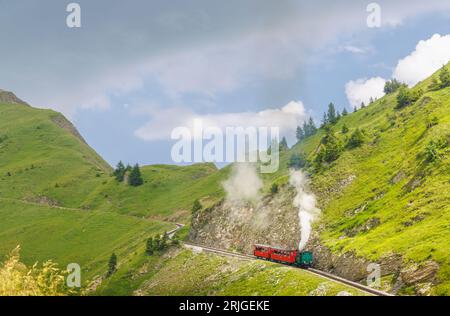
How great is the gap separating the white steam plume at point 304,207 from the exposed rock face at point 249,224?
158cm

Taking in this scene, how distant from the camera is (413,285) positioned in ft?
175

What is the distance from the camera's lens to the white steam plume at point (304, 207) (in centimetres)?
9177

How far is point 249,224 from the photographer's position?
11344 cm

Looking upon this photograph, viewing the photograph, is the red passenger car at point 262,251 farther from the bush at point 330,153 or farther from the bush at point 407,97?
the bush at point 407,97

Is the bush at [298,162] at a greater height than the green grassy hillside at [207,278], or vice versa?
the bush at [298,162]

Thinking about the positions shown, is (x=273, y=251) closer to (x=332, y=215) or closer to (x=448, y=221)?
(x=332, y=215)

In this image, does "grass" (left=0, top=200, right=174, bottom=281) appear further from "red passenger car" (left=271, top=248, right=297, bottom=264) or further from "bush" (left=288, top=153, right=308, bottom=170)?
"red passenger car" (left=271, top=248, right=297, bottom=264)

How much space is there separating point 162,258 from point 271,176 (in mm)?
71268

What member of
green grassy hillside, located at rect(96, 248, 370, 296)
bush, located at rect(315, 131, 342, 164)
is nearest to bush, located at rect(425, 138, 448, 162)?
bush, located at rect(315, 131, 342, 164)

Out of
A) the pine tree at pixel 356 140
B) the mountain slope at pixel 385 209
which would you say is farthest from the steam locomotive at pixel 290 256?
the pine tree at pixel 356 140

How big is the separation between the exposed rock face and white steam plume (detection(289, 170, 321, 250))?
1582mm

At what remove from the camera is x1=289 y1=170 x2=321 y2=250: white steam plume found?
301ft

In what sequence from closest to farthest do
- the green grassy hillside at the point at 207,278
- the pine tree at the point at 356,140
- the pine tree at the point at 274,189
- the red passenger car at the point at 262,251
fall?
1. the green grassy hillside at the point at 207,278
2. the red passenger car at the point at 262,251
3. the pine tree at the point at 274,189
4. the pine tree at the point at 356,140

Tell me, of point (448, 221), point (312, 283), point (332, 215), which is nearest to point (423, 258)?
point (448, 221)
